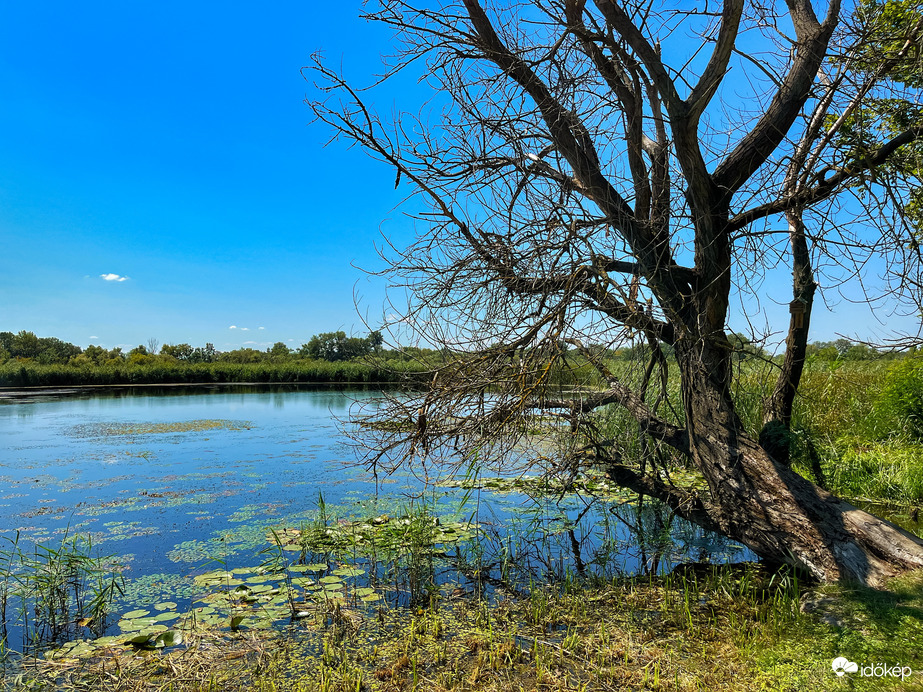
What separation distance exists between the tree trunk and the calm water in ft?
3.22

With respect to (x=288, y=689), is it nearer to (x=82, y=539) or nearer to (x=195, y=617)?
(x=195, y=617)

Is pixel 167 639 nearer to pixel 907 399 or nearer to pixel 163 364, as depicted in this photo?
pixel 907 399

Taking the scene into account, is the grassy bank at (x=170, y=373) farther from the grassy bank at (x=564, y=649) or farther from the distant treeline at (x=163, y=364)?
the grassy bank at (x=564, y=649)

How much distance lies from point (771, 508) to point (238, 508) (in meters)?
5.73

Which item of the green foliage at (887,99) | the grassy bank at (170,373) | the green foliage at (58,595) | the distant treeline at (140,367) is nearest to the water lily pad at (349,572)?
the green foliage at (58,595)

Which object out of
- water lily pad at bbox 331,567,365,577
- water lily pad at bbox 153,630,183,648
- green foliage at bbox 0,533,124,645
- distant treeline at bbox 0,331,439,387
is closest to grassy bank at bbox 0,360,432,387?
distant treeline at bbox 0,331,439,387

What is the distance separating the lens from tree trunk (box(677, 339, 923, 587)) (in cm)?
350

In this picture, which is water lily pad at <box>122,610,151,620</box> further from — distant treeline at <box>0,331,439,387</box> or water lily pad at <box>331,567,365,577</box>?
distant treeline at <box>0,331,439,387</box>

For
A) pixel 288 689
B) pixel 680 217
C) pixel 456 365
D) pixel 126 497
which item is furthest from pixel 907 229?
pixel 126 497

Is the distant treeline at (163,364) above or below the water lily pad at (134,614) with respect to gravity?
above

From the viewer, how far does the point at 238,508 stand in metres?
6.79

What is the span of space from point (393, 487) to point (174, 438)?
761 cm

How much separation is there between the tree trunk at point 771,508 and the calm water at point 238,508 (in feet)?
3.22

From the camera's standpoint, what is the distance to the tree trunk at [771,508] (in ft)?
11.5
